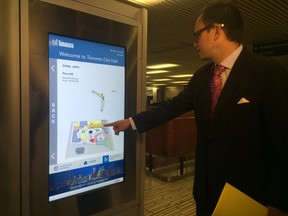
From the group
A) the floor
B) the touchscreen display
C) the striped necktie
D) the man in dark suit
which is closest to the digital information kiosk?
the touchscreen display

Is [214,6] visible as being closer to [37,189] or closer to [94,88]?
[94,88]

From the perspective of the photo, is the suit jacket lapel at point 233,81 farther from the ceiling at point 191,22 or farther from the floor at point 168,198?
the ceiling at point 191,22

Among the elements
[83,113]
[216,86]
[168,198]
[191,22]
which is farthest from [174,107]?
[191,22]

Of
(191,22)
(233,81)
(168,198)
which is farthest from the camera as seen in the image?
(191,22)

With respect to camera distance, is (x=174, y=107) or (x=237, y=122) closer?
(x=237, y=122)

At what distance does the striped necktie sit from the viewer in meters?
1.53

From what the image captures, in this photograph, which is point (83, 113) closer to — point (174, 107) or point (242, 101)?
point (174, 107)

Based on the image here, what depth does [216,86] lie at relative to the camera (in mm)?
1553

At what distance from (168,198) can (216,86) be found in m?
2.41

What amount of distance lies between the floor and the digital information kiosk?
1.59 m

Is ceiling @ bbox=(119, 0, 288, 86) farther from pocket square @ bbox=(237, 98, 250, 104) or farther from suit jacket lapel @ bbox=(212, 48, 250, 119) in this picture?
pocket square @ bbox=(237, 98, 250, 104)

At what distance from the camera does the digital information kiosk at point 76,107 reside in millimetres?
1125

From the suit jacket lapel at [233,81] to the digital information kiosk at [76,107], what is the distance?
0.48 metres

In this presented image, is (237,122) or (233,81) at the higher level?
(233,81)
